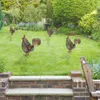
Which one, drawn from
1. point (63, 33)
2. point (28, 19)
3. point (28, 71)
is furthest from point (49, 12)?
point (28, 71)

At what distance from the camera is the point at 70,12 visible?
17.5 meters

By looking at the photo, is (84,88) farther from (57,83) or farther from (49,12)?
(49,12)

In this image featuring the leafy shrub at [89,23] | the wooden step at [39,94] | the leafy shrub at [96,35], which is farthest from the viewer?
the leafy shrub at [89,23]

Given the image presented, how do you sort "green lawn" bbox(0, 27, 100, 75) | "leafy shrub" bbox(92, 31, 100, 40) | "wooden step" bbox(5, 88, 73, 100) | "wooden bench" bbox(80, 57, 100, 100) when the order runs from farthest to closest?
"leafy shrub" bbox(92, 31, 100, 40) → "green lawn" bbox(0, 27, 100, 75) → "wooden step" bbox(5, 88, 73, 100) → "wooden bench" bbox(80, 57, 100, 100)

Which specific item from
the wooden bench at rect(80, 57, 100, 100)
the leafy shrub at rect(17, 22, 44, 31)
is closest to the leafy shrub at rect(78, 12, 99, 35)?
the leafy shrub at rect(17, 22, 44, 31)

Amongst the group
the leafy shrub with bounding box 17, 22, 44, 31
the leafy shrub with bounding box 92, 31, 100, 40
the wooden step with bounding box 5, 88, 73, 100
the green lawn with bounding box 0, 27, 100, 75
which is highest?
the green lawn with bounding box 0, 27, 100, 75

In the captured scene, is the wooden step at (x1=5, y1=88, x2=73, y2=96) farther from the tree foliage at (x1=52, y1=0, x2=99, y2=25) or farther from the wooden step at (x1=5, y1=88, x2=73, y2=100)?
the tree foliage at (x1=52, y1=0, x2=99, y2=25)

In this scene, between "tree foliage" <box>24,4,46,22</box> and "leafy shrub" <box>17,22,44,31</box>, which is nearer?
"leafy shrub" <box>17,22,44,31</box>

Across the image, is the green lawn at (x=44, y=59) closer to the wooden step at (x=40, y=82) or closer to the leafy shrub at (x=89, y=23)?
the wooden step at (x=40, y=82)

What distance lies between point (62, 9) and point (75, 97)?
1141 cm

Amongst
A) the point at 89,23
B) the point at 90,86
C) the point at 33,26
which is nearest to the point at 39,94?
the point at 90,86

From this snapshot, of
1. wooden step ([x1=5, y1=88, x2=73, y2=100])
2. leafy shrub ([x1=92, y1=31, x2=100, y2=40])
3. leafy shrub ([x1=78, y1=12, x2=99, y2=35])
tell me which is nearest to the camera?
wooden step ([x1=5, y1=88, x2=73, y2=100])

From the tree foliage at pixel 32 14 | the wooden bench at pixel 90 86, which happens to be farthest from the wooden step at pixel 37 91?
the tree foliage at pixel 32 14

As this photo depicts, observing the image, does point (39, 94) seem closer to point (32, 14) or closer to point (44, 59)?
point (44, 59)
